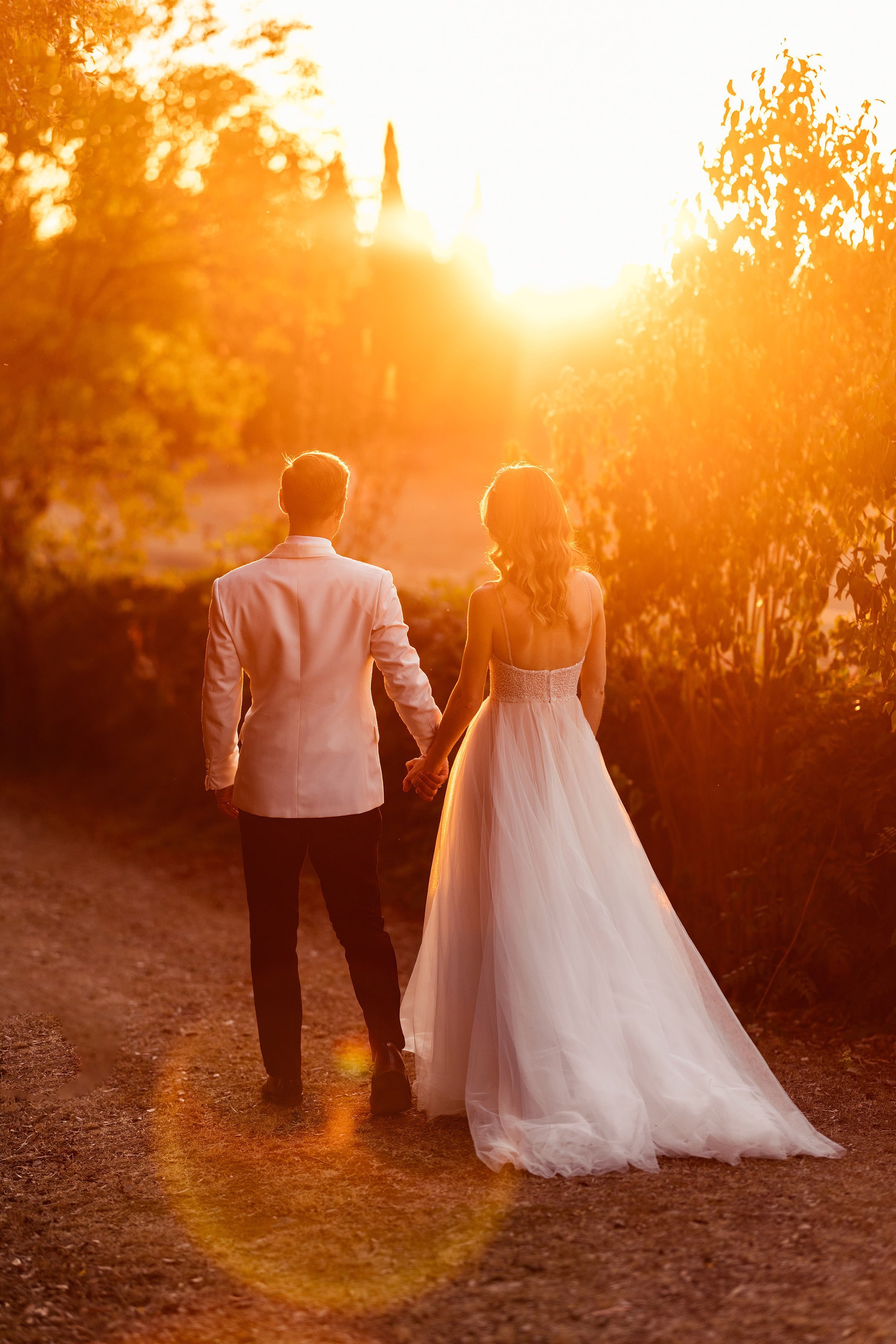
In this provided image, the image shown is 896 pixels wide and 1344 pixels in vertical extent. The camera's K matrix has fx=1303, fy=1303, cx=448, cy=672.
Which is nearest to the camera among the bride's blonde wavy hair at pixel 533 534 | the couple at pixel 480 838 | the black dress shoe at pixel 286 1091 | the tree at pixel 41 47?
the couple at pixel 480 838

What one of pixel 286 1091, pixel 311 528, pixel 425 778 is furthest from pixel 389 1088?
pixel 311 528

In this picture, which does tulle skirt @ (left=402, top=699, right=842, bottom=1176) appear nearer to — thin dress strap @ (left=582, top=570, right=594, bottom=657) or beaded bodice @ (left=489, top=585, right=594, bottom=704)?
beaded bodice @ (left=489, top=585, right=594, bottom=704)

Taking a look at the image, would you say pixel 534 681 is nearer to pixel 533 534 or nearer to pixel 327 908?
pixel 533 534

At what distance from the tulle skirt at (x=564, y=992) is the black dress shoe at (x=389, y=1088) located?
0.09 m

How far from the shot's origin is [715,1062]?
4422 mm

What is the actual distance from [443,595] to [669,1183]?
21.9 ft

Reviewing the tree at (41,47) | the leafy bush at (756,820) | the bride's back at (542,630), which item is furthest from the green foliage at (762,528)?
the tree at (41,47)

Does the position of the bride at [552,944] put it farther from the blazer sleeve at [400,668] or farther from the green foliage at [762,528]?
the green foliage at [762,528]

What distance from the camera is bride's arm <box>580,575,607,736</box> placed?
15.8ft

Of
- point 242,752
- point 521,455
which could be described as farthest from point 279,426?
point 242,752

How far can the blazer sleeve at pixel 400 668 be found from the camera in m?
4.73

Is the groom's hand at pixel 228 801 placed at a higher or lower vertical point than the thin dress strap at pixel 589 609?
lower

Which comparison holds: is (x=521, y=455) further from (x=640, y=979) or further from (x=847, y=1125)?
(x=847, y=1125)

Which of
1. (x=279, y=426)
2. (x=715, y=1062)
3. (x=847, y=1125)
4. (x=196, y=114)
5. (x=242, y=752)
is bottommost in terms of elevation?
(x=847, y=1125)
